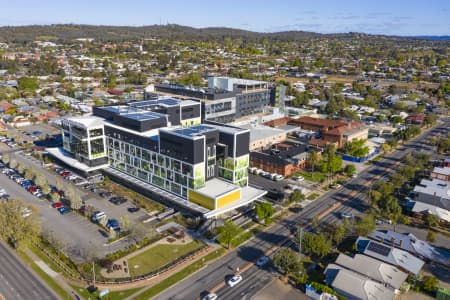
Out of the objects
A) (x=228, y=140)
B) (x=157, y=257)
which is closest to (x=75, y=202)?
(x=157, y=257)

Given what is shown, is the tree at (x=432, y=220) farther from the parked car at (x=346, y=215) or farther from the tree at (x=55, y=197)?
the tree at (x=55, y=197)

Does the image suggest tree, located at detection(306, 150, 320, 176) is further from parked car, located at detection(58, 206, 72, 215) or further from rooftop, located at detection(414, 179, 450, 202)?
parked car, located at detection(58, 206, 72, 215)

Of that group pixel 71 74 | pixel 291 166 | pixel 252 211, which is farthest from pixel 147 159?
pixel 71 74

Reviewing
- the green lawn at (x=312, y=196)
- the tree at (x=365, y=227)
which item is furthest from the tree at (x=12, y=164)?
the tree at (x=365, y=227)

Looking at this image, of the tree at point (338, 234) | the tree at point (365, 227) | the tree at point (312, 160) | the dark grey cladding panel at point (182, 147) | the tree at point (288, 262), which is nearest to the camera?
the tree at point (288, 262)

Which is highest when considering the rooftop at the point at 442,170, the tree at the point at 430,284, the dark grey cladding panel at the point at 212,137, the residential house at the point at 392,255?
the dark grey cladding panel at the point at 212,137

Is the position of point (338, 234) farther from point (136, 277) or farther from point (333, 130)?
point (333, 130)

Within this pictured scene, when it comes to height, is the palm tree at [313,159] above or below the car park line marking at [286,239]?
above
